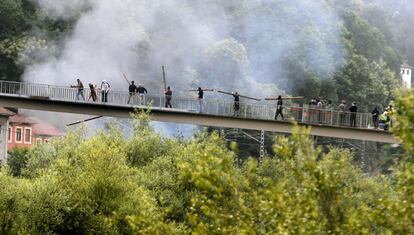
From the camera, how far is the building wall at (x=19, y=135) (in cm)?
9200

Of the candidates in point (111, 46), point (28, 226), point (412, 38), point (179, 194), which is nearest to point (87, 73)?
point (111, 46)

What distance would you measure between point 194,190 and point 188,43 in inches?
1893

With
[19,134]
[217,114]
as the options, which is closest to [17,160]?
[19,134]

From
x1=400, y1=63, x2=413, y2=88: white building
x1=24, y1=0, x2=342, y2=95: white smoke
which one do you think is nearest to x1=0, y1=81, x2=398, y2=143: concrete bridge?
x1=24, y1=0, x2=342, y2=95: white smoke

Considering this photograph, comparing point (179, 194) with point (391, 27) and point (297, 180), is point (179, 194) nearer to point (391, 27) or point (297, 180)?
point (297, 180)

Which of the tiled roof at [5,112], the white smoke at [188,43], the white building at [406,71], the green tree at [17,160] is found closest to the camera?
the green tree at [17,160]

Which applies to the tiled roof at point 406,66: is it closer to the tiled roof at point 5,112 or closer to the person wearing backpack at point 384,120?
the tiled roof at point 5,112

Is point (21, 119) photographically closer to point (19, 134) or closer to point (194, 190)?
point (19, 134)

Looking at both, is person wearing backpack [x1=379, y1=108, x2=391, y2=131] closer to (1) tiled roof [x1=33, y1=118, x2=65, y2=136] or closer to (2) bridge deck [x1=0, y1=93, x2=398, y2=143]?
(2) bridge deck [x1=0, y1=93, x2=398, y2=143]

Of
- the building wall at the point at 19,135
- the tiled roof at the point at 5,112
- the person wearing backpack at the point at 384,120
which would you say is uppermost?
the person wearing backpack at the point at 384,120

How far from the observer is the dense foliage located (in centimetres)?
2334

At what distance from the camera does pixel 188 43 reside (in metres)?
98.6

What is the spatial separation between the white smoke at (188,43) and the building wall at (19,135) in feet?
17.2

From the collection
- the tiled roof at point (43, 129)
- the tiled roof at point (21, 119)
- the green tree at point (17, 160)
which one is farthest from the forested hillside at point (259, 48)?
the green tree at point (17, 160)
